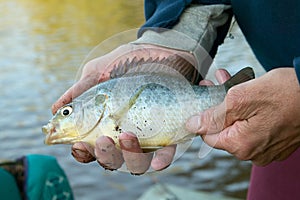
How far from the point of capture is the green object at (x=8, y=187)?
1.83 m

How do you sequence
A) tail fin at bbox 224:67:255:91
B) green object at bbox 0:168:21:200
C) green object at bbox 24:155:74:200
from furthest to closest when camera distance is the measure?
green object at bbox 24:155:74:200 < green object at bbox 0:168:21:200 < tail fin at bbox 224:67:255:91

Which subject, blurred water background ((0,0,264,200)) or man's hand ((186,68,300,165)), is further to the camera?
blurred water background ((0,0,264,200))

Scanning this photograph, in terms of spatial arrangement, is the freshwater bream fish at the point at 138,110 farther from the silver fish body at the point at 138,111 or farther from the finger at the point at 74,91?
the finger at the point at 74,91

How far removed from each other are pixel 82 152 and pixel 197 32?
564 mm

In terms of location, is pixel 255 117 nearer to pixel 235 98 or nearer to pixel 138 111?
pixel 235 98

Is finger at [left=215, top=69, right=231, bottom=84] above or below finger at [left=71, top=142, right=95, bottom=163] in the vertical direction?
above

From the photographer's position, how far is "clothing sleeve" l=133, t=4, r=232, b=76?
1694 millimetres

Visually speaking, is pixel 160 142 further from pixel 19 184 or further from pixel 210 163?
pixel 210 163

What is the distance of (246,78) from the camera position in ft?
4.86

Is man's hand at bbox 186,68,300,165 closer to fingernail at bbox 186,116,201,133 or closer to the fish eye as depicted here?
fingernail at bbox 186,116,201,133

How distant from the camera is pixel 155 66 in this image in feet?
4.75

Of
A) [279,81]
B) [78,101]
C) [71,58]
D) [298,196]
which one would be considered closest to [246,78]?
[279,81]

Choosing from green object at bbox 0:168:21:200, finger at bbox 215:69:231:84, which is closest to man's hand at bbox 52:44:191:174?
finger at bbox 215:69:231:84

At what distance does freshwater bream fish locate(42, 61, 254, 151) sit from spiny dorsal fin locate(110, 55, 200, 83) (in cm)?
2
